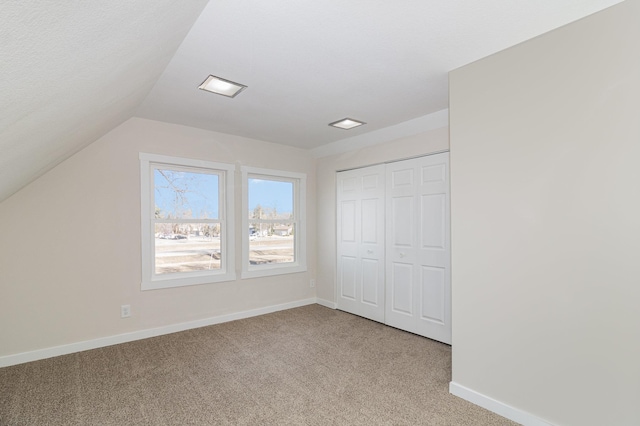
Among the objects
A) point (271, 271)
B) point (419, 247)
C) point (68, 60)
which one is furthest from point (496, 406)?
point (271, 271)

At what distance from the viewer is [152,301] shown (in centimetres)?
376

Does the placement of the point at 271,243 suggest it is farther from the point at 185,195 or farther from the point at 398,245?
the point at 398,245

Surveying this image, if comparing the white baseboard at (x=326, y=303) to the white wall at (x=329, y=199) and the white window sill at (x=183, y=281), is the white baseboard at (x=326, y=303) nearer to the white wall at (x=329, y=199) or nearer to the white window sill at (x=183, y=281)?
the white wall at (x=329, y=199)

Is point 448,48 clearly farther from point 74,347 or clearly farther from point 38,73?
point 74,347

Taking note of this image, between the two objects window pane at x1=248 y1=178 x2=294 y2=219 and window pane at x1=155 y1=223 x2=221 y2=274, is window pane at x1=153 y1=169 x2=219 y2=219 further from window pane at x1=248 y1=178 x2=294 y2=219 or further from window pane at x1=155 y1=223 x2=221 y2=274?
window pane at x1=248 y1=178 x2=294 y2=219

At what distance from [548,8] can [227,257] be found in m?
4.03

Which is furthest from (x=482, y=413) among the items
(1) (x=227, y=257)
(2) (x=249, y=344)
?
(1) (x=227, y=257)

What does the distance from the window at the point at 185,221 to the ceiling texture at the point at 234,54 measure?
84 centimetres

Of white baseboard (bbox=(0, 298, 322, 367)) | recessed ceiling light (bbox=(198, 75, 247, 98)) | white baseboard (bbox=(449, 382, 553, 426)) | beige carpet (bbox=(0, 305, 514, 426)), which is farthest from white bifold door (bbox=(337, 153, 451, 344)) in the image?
recessed ceiling light (bbox=(198, 75, 247, 98))

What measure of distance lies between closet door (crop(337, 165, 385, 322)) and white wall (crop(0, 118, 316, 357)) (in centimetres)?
184

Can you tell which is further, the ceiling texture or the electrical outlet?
the electrical outlet

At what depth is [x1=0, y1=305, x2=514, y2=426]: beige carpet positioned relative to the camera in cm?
221

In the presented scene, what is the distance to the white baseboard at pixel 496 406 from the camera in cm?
208

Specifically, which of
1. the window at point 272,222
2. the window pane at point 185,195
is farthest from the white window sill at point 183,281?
the window pane at point 185,195
